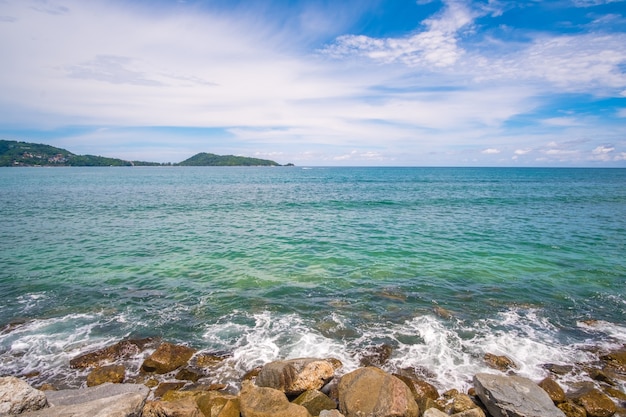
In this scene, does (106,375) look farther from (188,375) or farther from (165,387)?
(188,375)

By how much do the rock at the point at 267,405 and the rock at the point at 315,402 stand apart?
85 centimetres

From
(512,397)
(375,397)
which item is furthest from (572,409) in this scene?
(375,397)

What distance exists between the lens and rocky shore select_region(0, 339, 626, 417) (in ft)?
32.1

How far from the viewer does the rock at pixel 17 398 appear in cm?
859

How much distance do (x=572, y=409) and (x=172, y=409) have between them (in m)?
12.7

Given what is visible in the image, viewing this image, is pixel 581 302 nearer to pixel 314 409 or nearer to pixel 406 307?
pixel 406 307

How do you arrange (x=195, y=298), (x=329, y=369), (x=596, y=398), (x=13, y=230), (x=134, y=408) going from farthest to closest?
(x=13, y=230) < (x=195, y=298) < (x=329, y=369) < (x=596, y=398) < (x=134, y=408)

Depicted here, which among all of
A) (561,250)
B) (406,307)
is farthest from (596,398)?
(561,250)

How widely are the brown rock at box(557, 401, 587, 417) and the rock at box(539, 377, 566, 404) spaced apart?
26 centimetres

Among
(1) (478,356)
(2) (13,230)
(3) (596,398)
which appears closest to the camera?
(3) (596,398)

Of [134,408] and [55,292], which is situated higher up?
[134,408]

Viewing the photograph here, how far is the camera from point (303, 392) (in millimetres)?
11711

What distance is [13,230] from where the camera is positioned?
37.0 m

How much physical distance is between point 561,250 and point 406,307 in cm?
2080
